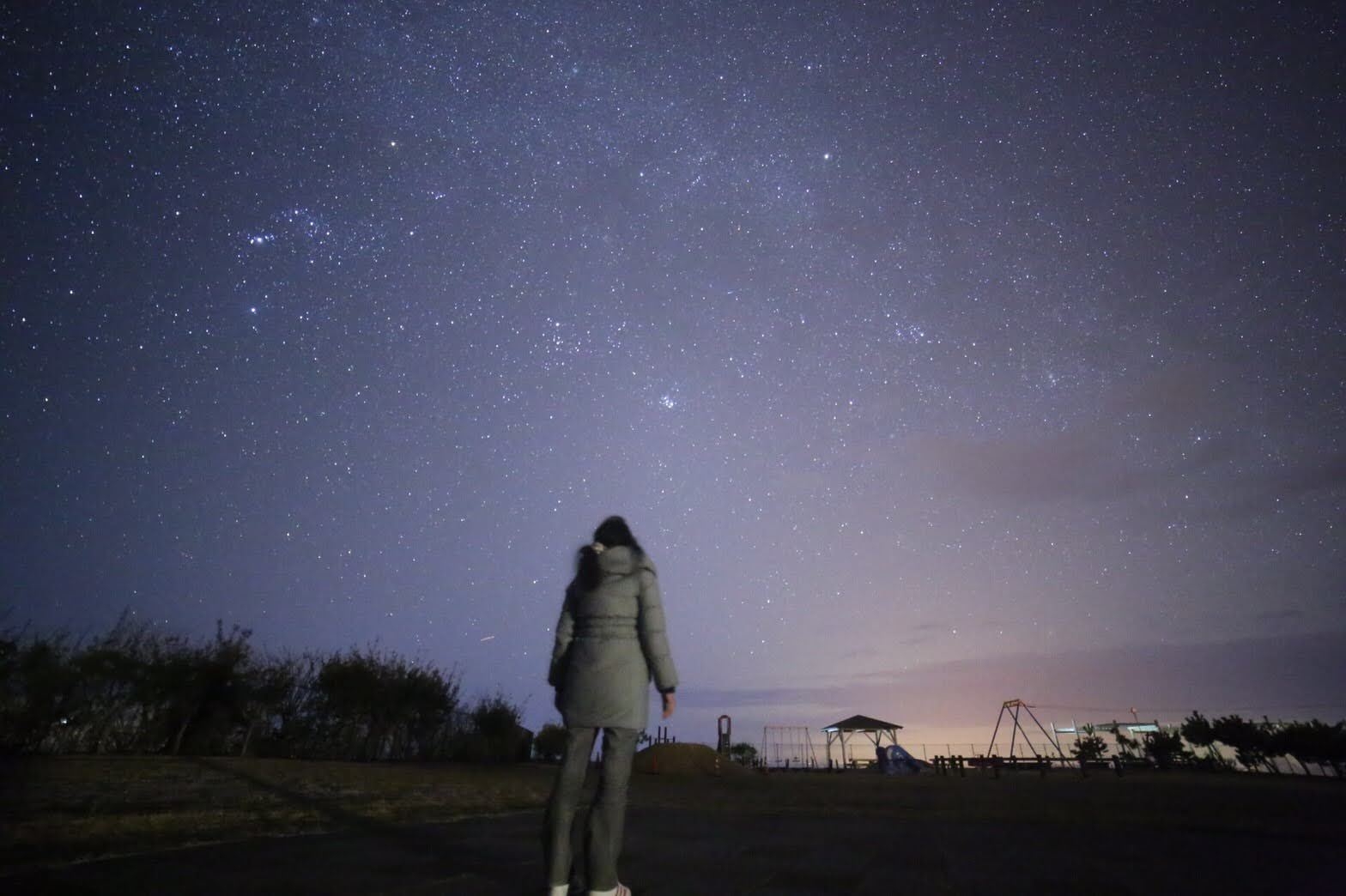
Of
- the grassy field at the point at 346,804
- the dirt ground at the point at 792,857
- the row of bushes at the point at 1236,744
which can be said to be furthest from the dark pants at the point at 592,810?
the row of bushes at the point at 1236,744

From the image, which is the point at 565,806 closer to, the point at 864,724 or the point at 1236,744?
the point at 864,724

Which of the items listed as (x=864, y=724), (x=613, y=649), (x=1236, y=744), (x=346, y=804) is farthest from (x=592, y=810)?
(x=1236, y=744)

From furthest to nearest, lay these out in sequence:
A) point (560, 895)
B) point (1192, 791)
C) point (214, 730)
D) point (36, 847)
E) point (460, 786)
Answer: point (214, 730) → point (1192, 791) → point (460, 786) → point (36, 847) → point (560, 895)

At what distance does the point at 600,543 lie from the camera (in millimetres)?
3547

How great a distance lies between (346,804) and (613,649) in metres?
6.57

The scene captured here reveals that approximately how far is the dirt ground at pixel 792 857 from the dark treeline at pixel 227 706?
10.8m

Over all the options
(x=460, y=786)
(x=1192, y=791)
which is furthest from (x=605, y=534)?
(x=1192, y=791)

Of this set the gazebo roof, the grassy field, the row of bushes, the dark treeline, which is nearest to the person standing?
the grassy field

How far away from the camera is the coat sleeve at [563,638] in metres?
3.27

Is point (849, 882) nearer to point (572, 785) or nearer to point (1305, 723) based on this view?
point (572, 785)

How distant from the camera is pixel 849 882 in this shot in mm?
3510

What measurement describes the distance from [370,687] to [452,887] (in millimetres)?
20563

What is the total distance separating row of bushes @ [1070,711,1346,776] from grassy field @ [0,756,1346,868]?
117 feet

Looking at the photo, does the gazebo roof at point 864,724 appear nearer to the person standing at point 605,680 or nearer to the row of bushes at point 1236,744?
the row of bushes at point 1236,744
